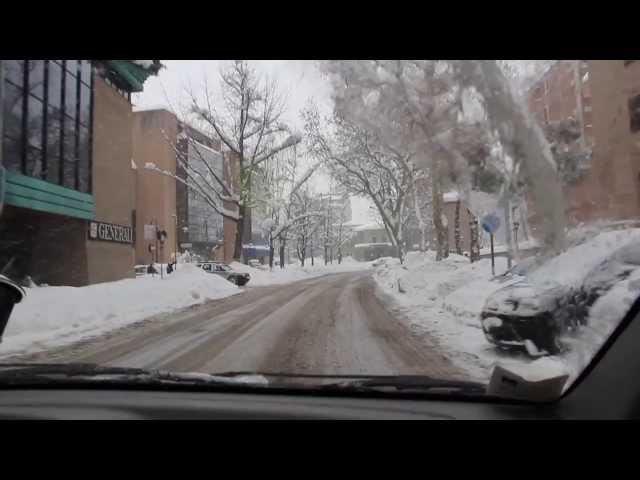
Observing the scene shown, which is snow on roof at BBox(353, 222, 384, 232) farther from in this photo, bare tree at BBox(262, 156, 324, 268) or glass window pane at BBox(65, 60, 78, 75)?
glass window pane at BBox(65, 60, 78, 75)

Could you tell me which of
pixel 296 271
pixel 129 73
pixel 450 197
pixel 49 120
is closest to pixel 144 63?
pixel 129 73

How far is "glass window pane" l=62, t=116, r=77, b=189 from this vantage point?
15.1 feet

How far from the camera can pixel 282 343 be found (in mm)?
4074

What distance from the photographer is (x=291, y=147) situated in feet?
15.4

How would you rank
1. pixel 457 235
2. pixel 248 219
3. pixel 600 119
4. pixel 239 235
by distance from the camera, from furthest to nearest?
1. pixel 239 235
2. pixel 248 219
3. pixel 457 235
4. pixel 600 119

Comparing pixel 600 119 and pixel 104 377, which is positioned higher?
pixel 600 119

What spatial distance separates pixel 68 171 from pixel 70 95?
28.7 inches

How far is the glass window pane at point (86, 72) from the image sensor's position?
3.99m

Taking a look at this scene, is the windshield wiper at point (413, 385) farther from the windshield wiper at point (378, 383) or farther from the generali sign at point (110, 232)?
the generali sign at point (110, 232)

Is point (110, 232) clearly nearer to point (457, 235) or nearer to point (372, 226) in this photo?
point (372, 226)

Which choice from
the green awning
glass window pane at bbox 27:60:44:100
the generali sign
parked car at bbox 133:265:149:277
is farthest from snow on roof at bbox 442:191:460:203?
glass window pane at bbox 27:60:44:100

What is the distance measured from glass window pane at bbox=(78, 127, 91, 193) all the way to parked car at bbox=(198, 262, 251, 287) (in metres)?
1.94

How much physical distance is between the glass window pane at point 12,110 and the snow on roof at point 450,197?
3620 millimetres
